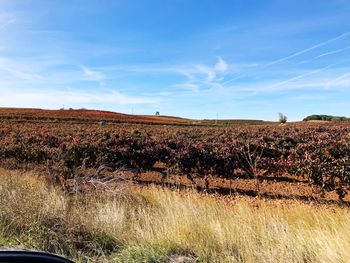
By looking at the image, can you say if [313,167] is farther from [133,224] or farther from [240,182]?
[133,224]

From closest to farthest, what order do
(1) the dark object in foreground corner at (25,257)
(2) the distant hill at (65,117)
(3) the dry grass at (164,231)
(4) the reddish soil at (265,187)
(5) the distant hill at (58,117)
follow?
(1) the dark object in foreground corner at (25,257)
(3) the dry grass at (164,231)
(4) the reddish soil at (265,187)
(2) the distant hill at (65,117)
(5) the distant hill at (58,117)

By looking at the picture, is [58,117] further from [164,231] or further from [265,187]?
[164,231]

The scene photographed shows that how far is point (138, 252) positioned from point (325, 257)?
2.17 m

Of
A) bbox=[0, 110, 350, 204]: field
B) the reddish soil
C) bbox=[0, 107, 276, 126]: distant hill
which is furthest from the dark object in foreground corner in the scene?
bbox=[0, 107, 276, 126]: distant hill

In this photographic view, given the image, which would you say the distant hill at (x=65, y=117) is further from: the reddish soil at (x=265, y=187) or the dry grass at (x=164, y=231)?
the dry grass at (x=164, y=231)

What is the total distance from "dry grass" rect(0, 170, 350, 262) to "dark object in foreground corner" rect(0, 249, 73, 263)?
12.1ft

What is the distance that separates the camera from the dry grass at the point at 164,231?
5.20 metres

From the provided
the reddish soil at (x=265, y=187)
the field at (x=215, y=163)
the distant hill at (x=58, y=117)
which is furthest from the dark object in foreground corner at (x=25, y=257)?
the distant hill at (x=58, y=117)

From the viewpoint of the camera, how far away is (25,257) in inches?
58.8

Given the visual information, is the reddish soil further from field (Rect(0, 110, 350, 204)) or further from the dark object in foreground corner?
the dark object in foreground corner

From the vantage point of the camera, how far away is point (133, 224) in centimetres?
659

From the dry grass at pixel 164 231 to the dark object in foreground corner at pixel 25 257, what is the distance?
12.1ft

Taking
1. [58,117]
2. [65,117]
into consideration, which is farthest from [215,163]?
[65,117]

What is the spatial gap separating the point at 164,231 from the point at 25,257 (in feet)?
15.6
